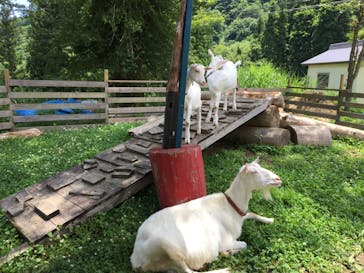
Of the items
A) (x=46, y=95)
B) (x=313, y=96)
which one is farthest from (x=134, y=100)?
(x=313, y=96)

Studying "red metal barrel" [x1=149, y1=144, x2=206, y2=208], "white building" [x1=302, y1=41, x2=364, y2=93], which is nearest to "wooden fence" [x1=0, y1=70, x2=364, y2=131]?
"red metal barrel" [x1=149, y1=144, x2=206, y2=208]

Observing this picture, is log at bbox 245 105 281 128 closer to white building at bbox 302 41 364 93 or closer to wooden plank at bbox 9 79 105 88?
wooden plank at bbox 9 79 105 88

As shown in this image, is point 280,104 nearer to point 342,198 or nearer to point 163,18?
point 342,198

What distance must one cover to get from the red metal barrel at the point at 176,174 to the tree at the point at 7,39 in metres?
27.7

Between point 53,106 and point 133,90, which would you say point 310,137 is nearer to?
point 133,90

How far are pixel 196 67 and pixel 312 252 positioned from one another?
2721mm

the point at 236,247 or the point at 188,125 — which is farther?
the point at 188,125

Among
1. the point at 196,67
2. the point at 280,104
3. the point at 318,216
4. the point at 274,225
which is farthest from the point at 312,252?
the point at 280,104

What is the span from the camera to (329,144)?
23.3 feet

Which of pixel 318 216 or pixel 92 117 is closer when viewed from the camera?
pixel 318 216

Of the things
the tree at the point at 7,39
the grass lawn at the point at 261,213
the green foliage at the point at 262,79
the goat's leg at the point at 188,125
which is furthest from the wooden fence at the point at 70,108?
the tree at the point at 7,39

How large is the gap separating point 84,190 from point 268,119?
4.70 meters

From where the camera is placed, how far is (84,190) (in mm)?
3865

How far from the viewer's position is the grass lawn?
9.66 feet
